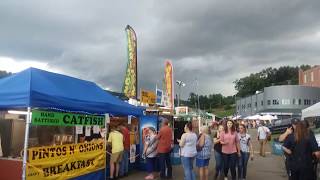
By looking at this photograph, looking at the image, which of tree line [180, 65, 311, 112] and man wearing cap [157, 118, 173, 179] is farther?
tree line [180, 65, 311, 112]

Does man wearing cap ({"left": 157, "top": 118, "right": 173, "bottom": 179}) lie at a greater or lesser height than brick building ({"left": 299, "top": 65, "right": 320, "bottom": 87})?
lesser

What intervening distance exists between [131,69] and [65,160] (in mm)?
12462

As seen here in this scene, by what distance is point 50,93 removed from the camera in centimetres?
913

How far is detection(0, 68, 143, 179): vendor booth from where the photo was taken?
343 inches

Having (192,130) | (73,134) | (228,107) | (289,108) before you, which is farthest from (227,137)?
(228,107)

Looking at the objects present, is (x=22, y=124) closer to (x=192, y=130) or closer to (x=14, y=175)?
(x=14, y=175)

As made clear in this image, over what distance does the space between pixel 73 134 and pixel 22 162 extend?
2.44 m

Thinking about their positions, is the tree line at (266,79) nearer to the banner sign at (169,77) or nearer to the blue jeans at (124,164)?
the banner sign at (169,77)

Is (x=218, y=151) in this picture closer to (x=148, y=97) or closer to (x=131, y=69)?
(x=148, y=97)

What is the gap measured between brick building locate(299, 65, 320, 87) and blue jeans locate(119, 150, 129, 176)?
93606mm

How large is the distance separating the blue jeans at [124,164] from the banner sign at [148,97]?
4653 mm

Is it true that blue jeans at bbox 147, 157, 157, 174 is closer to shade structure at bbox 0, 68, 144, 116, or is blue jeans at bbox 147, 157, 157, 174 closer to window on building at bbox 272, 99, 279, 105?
shade structure at bbox 0, 68, 144, 116

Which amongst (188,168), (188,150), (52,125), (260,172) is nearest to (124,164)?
(188,168)

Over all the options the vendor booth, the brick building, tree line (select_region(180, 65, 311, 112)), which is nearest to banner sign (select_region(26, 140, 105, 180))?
the vendor booth
